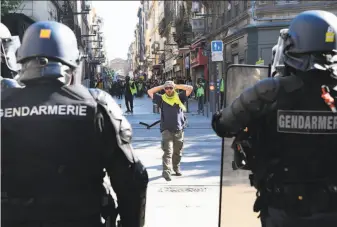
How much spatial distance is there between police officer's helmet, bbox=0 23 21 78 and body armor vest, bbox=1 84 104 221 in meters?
1.41

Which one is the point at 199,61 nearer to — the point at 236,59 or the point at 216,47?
the point at 236,59

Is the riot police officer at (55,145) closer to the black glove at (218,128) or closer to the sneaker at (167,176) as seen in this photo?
the black glove at (218,128)

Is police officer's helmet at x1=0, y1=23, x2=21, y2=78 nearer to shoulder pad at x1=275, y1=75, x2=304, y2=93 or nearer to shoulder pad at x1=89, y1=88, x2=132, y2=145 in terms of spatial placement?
shoulder pad at x1=89, y1=88, x2=132, y2=145

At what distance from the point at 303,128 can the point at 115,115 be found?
96 cm

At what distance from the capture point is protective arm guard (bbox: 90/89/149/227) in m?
2.04

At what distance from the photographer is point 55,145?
1.95 meters

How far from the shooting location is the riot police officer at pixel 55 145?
1949 mm

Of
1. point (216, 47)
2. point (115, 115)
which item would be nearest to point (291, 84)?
point (115, 115)

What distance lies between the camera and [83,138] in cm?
198

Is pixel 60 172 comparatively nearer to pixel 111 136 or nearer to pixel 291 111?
pixel 111 136

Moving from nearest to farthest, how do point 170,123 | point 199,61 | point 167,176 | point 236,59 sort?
1. point 167,176
2. point 170,123
3. point 236,59
4. point 199,61

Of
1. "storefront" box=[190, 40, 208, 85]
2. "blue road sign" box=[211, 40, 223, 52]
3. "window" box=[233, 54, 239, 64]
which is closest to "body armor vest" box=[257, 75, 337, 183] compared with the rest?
"blue road sign" box=[211, 40, 223, 52]

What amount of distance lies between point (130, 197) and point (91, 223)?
21 centimetres

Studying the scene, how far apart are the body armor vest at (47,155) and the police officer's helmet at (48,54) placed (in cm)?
10
